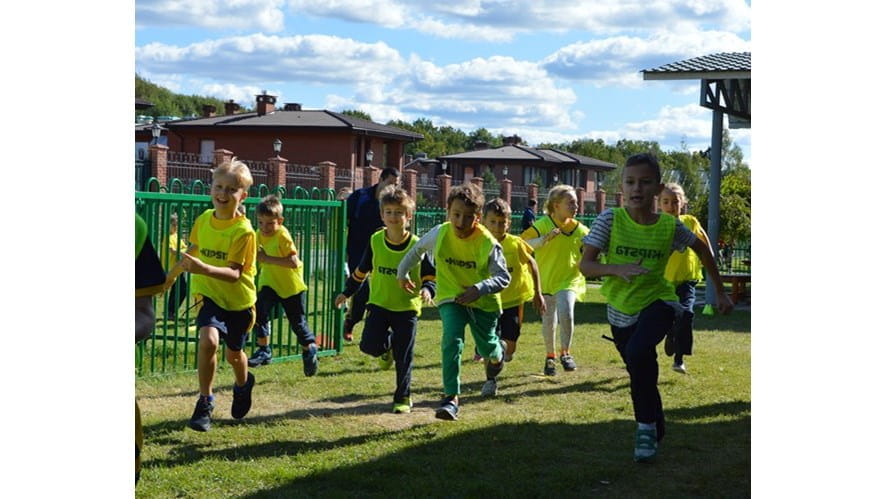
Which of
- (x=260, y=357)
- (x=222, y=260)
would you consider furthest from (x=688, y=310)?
(x=222, y=260)

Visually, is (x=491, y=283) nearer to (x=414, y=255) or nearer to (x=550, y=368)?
(x=414, y=255)

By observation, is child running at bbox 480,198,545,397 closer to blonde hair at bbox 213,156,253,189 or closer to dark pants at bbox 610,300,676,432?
dark pants at bbox 610,300,676,432

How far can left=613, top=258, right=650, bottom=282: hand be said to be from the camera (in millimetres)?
5996

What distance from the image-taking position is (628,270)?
602 centimetres

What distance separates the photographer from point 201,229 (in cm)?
718

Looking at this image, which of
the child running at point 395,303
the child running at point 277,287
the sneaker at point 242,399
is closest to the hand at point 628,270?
the child running at point 395,303

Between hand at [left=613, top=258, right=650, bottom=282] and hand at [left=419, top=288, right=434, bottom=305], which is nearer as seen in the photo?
hand at [left=613, top=258, right=650, bottom=282]

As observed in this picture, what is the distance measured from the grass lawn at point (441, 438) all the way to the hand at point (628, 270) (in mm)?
1097

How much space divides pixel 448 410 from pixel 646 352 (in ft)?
5.12

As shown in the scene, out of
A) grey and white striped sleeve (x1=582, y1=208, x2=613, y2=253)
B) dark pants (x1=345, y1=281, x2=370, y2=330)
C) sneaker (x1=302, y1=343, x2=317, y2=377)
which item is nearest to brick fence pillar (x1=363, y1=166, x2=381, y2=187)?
dark pants (x1=345, y1=281, x2=370, y2=330)

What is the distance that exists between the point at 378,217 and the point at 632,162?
515 cm

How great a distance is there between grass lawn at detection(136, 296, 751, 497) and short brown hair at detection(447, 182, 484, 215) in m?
1.46

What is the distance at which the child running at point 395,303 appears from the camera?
A: 7.94 meters

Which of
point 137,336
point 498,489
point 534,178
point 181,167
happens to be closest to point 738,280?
point 498,489
